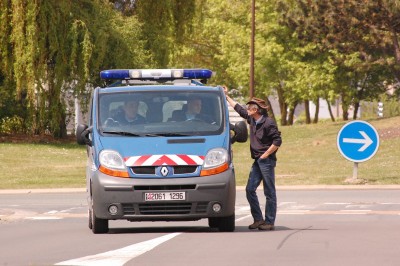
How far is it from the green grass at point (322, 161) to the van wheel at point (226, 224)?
14.3 m

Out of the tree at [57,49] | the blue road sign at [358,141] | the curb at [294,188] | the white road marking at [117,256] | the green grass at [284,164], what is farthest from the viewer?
the tree at [57,49]

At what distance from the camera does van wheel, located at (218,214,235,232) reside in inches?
645

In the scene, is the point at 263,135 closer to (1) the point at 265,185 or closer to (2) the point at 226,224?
(1) the point at 265,185

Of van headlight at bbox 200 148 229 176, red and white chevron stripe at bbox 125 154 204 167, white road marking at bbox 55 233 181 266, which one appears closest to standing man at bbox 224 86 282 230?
van headlight at bbox 200 148 229 176

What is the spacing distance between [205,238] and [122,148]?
1829 mm

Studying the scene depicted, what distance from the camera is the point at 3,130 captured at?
2035 inches

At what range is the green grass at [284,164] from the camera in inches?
1305

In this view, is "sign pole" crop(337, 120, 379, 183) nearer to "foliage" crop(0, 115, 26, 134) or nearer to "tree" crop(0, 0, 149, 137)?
"tree" crop(0, 0, 149, 137)

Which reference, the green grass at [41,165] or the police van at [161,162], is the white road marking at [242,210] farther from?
the green grass at [41,165]

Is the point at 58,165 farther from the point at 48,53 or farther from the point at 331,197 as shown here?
the point at 331,197

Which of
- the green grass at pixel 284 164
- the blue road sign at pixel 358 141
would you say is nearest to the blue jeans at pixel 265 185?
Result: the blue road sign at pixel 358 141

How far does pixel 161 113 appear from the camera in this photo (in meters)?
16.9

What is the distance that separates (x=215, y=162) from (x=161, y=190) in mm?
750

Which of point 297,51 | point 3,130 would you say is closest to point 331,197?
point 3,130
